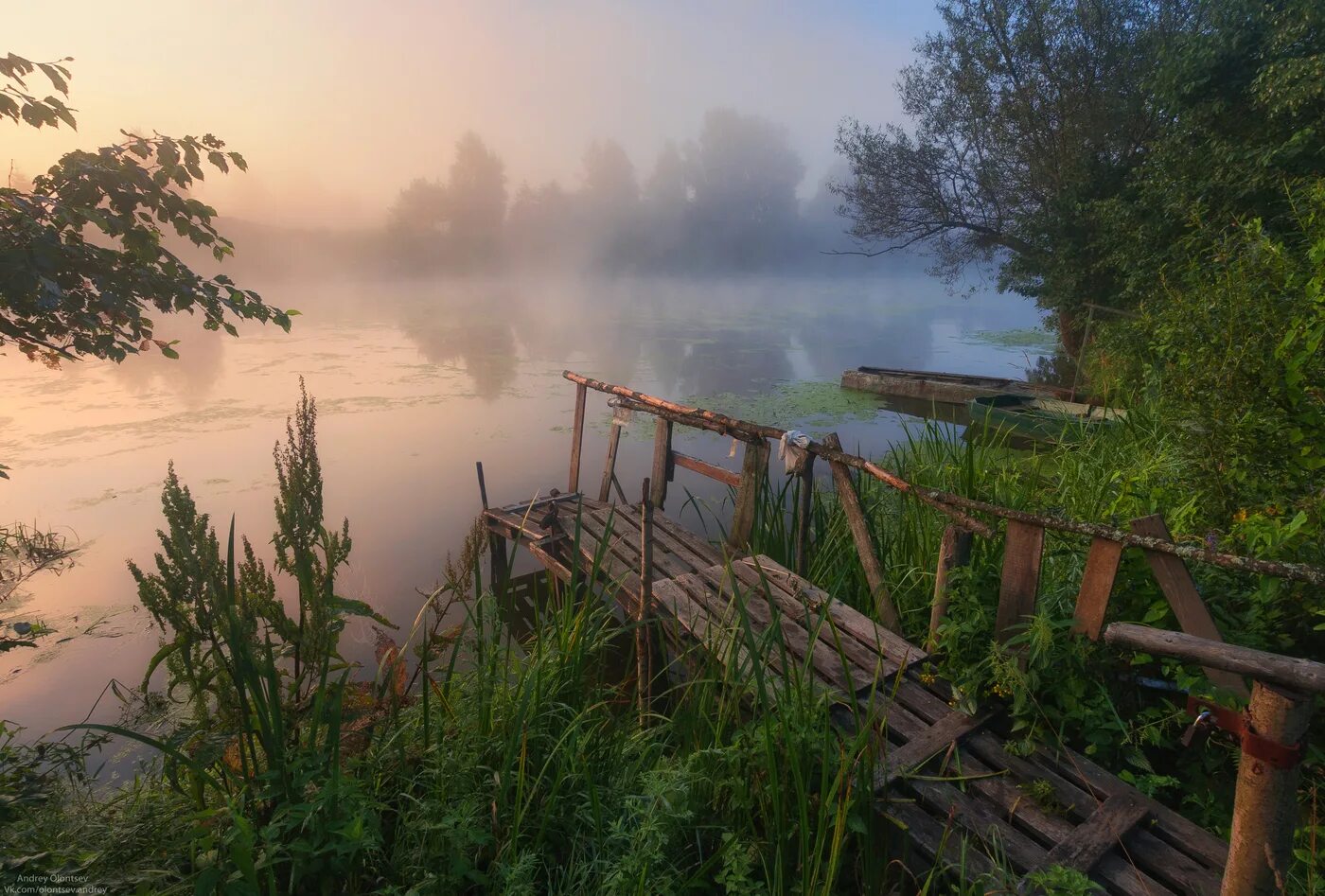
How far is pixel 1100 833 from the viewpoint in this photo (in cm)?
201

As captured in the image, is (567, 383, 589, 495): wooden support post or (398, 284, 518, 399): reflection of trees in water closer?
(567, 383, 589, 495): wooden support post

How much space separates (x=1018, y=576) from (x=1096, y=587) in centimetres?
29

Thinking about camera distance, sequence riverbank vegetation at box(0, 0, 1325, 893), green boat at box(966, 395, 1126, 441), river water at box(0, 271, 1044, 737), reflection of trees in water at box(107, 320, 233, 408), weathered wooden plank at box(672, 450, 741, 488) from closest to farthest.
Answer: riverbank vegetation at box(0, 0, 1325, 893)
weathered wooden plank at box(672, 450, 741, 488)
river water at box(0, 271, 1044, 737)
green boat at box(966, 395, 1126, 441)
reflection of trees in water at box(107, 320, 233, 408)

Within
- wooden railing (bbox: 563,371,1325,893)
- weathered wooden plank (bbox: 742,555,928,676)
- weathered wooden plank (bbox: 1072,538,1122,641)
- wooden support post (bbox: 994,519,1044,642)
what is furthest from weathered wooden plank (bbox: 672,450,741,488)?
weathered wooden plank (bbox: 1072,538,1122,641)

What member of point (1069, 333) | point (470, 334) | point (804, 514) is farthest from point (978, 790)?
point (470, 334)

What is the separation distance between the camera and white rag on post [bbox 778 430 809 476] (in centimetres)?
388

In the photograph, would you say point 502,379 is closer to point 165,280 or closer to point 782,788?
point 165,280

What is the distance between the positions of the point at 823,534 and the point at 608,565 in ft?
5.50

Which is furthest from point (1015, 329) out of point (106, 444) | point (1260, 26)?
point (106, 444)

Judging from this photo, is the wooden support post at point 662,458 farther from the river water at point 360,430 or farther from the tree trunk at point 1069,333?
the tree trunk at point 1069,333

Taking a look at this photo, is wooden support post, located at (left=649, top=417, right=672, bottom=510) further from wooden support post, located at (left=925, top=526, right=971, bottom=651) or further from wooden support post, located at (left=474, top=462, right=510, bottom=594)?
wooden support post, located at (left=925, top=526, right=971, bottom=651)

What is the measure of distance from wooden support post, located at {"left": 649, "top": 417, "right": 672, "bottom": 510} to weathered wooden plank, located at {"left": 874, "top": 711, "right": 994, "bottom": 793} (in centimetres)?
308

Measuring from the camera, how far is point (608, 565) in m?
4.54

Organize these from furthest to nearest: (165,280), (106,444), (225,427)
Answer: (225,427), (106,444), (165,280)
